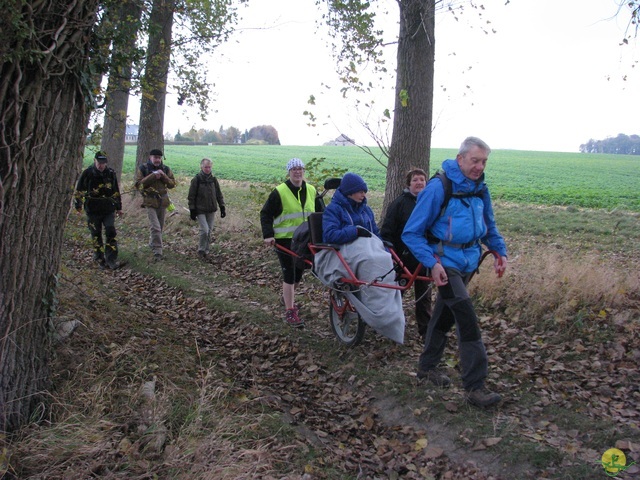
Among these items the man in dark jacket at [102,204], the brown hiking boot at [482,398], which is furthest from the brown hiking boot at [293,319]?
the man in dark jacket at [102,204]

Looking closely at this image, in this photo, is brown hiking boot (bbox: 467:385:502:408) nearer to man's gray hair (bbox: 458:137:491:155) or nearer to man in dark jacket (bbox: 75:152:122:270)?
man's gray hair (bbox: 458:137:491:155)

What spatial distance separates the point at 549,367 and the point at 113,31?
5155 millimetres

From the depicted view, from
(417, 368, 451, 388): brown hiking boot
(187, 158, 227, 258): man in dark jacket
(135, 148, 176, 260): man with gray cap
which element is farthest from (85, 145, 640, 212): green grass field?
(417, 368, 451, 388): brown hiking boot

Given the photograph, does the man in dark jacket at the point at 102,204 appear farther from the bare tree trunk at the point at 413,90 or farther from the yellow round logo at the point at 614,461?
the yellow round logo at the point at 614,461

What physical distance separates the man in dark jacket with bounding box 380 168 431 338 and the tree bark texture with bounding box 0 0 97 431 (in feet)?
11.6

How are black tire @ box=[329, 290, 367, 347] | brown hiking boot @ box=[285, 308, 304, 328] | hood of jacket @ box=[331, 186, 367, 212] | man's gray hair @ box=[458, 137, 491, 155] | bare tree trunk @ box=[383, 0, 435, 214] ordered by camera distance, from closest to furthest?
man's gray hair @ box=[458, 137, 491, 155]
hood of jacket @ box=[331, 186, 367, 212]
black tire @ box=[329, 290, 367, 347]
brown hiking boot @ box=[285, 308, 304, 328]
bare tree trunk @ box=[383, 0, 435, 214]

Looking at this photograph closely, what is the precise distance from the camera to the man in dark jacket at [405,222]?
6352 mm

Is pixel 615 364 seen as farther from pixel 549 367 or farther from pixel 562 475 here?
pixel 562 475

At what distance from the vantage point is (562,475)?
3.81 metres

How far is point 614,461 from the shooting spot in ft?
12.6

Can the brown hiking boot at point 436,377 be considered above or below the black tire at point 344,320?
below

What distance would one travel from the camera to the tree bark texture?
3.61 meters

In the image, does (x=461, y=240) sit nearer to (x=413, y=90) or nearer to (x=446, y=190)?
(x=446, y=190)

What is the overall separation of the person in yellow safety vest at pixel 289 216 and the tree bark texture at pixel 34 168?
10.9 feet
